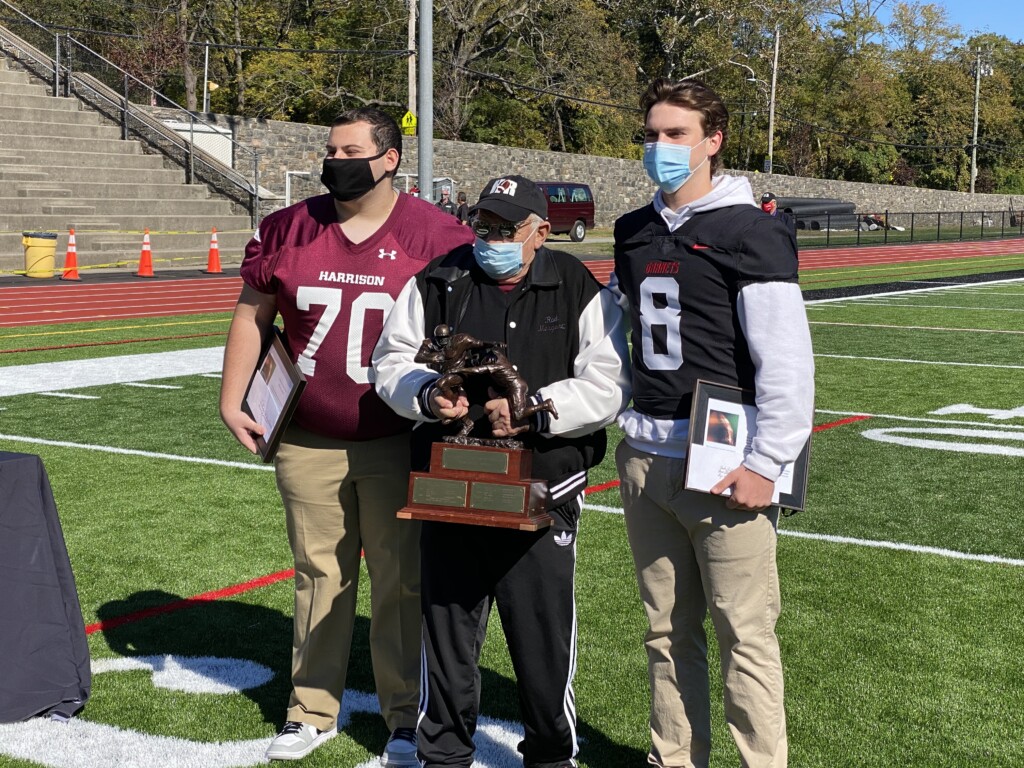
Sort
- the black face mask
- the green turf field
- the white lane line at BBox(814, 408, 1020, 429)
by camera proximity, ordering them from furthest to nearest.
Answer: the white lane line at BBox(814, 408, 1020, 429), the green turf field, the black face mask

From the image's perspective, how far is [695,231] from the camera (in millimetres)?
3297

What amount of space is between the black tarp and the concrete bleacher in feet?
71.7

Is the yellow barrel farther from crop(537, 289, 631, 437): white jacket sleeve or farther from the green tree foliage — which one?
crop(537, 289, 631, 437): white jacket sleeve

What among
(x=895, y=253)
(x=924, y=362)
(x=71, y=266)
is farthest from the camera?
(x=895, y=253)

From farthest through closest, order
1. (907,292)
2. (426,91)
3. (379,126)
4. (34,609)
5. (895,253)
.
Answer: (895,253), (907,292), (426,91), (34,609), (379,126)

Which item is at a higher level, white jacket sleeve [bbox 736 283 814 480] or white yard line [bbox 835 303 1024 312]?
white jacket sleeve [bbox 736 283 814 480]

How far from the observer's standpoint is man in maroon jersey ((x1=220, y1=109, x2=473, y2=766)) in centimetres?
392

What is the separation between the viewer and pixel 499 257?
3.43m

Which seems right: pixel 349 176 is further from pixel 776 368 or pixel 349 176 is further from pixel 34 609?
pixel 34 609

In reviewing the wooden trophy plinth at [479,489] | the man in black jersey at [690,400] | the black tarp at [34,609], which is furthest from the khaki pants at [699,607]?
the black tarp at [34,609]

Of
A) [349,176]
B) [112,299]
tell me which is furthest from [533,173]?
[349,176]

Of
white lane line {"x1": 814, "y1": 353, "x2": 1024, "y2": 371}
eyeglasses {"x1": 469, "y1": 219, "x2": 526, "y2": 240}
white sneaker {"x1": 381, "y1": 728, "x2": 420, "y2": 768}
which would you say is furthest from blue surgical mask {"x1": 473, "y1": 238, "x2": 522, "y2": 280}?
white lane line {"x1": 814, "y1": 353, "x2": 1024, "y2": 371}

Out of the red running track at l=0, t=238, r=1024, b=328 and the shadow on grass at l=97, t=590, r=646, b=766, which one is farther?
the red running track at l=0, t=238, r=1024, b=328

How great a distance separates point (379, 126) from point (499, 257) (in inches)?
31.0
